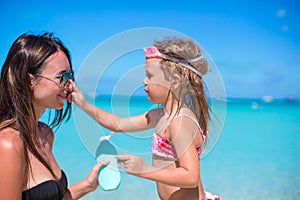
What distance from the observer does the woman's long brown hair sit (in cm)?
179

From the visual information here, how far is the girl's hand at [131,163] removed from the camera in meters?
1.70

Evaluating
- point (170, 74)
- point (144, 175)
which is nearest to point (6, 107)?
point (144, 175)

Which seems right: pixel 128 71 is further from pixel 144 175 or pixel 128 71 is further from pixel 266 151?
pixel 266 151

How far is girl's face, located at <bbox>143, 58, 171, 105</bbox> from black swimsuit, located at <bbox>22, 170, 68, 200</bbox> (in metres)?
0.71

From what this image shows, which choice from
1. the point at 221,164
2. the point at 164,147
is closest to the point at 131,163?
the point at 164,147

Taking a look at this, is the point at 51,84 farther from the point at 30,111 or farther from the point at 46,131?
the point at 46,131

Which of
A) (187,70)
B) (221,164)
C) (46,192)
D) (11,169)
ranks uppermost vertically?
(187,70)

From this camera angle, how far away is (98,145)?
71.0 inches

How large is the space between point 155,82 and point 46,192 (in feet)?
2.72

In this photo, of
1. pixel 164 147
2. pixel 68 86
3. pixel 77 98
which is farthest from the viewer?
pixel 77 98

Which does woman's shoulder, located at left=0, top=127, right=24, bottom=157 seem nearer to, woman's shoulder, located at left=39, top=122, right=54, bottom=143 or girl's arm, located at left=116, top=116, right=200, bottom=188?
woman's shoulder, located at left=39, top=122, right=54, bottom=143

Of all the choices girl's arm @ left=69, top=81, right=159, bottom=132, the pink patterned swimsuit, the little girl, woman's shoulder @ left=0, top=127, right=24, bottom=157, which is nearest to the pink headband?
the little girl

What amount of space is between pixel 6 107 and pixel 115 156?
1.92 feet

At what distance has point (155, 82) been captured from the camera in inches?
85.2
